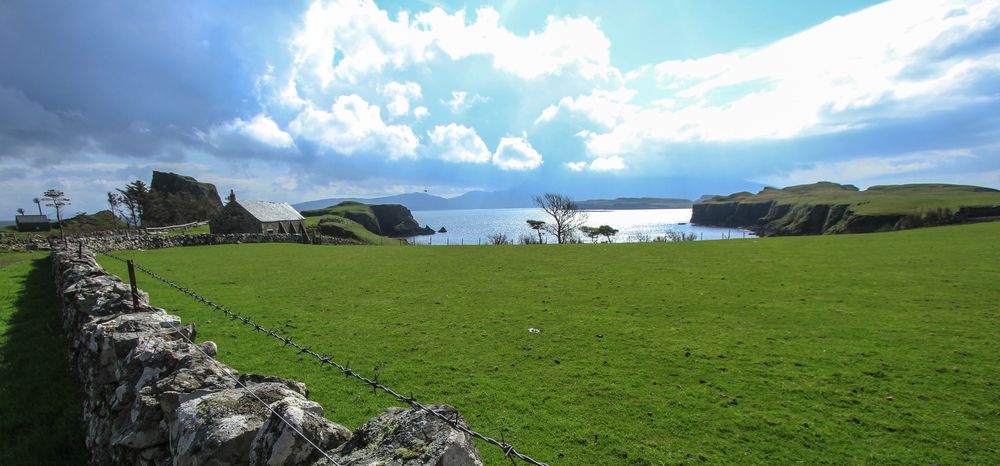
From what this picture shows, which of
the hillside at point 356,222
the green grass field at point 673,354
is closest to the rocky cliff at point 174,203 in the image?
the hillside at point 356,222

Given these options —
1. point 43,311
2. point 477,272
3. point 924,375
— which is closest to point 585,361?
point 924,375

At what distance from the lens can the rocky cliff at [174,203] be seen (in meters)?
95.2

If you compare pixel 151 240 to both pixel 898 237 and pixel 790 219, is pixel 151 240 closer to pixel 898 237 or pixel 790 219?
pixel 898 237

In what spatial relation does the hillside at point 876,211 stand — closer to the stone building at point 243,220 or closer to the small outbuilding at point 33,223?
the stone building at point 243,220

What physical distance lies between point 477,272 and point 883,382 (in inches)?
640

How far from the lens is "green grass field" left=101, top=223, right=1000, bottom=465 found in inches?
228

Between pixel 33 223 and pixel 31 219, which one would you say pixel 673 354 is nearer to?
pixel 33 223

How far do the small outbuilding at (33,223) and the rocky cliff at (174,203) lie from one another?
567 inches

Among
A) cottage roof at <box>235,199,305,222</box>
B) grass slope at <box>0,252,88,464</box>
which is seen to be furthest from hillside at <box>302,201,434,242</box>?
grass slope at <box>0,252,88,464</box>

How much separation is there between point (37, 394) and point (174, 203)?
116 m

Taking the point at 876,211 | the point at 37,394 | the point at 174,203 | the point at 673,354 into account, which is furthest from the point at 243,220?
the point at 876,211

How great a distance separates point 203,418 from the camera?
3590 millimetres

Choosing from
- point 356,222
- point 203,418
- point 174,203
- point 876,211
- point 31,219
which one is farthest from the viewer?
point 356,222

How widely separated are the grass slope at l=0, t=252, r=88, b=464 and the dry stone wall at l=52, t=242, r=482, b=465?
407 mm
